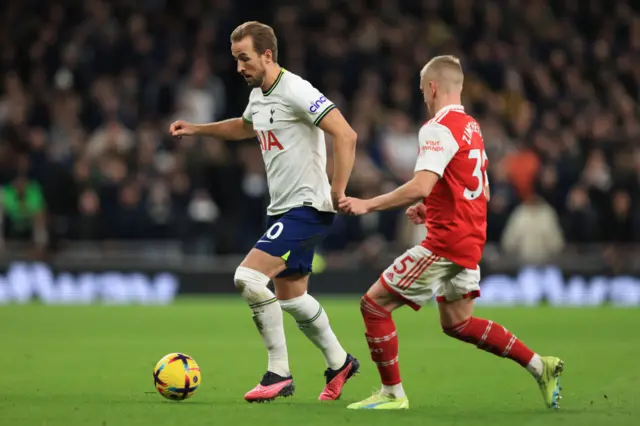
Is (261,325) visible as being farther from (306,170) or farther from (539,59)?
(539,59)

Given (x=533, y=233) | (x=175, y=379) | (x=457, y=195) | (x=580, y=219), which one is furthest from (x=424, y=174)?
(x=580, y=219)

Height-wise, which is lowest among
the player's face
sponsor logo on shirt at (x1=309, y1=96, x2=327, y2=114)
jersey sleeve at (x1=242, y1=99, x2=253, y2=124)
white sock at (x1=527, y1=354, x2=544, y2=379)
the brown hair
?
white sock at (x1=527, y1=354, x2=544, y2=379)

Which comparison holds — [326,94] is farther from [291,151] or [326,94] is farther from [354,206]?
[354,206]

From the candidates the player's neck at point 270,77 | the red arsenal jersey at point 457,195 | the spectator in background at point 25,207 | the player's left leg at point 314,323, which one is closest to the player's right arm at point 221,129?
the player's neck at point 270,77

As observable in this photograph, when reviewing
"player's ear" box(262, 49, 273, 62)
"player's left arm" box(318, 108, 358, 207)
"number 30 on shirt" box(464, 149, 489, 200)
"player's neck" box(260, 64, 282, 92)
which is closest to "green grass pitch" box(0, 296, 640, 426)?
"number 30 on shirt" box(464, 149, 489, 200)

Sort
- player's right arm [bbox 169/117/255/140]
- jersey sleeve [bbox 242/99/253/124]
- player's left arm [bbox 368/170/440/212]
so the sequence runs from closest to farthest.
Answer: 1. player's left arm [bbox 368/170/440/212]
2. jersey sleeve [bbox 242/99/253/124]
3. player's right arm [bbox 169/117/255/140]

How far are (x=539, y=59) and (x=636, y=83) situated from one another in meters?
1.63

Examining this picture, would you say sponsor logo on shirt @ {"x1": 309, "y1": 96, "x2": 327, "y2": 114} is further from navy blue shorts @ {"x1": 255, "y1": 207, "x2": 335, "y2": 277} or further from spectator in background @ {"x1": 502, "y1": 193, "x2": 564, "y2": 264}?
spectator in background @ {"x1": 502, "y1": 193, "x2": 564, "y2": 264}

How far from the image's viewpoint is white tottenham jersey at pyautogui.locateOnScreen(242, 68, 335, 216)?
24.6 ft

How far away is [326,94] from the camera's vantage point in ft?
60.9

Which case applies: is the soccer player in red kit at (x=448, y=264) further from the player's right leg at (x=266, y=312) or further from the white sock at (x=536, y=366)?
the player's right leg at (x=266, y=312)

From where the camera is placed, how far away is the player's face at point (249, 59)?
7426 mm

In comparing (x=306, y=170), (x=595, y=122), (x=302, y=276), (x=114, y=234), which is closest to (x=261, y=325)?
(x=302, y=276)

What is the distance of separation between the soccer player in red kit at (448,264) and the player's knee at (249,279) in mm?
643
